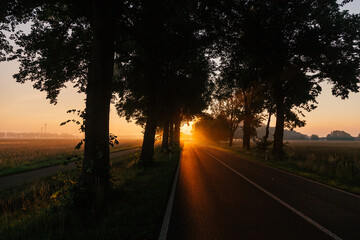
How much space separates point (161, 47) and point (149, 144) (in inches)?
257

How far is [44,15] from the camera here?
28.4 ft

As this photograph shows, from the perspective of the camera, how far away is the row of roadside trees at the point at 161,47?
6074mm

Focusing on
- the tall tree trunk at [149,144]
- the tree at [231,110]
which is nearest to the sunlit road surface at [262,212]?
the tall tree trunk at [149,144]

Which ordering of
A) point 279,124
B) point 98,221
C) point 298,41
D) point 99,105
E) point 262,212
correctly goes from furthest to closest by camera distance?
1. point 279,124
2. point 298,41
3. point 99,105
4. point 262,212
5. point 98,221

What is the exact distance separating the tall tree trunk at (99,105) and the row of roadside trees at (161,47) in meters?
0.03

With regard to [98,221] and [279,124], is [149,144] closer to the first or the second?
[98,221]

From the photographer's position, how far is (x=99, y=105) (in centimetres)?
588

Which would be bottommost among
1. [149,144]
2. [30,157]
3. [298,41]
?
[30,157]

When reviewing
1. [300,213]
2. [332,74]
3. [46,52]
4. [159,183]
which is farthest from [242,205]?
[332,74]

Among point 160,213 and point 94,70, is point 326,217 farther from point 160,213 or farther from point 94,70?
point 94,70

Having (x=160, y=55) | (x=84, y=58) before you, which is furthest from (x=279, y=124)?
(x=84, y=58)

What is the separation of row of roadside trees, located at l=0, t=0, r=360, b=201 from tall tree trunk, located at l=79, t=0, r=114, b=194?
0.10 ft

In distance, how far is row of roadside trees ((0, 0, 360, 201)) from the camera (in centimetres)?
607

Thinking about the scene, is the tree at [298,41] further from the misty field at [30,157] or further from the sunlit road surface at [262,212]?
the misty field at [30,157]
